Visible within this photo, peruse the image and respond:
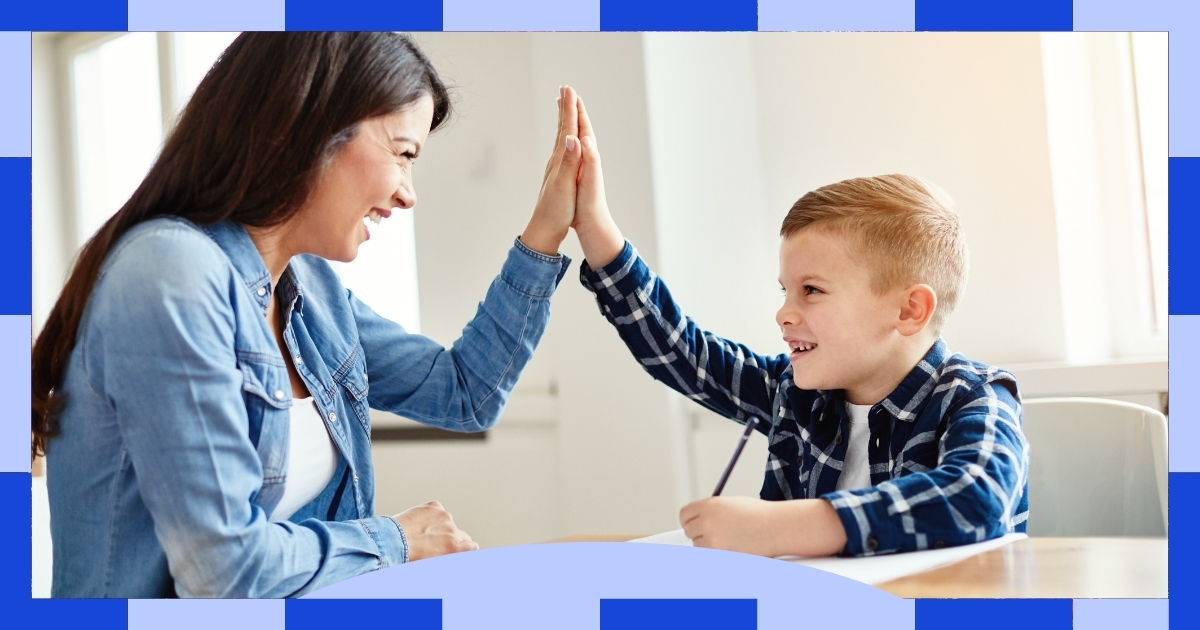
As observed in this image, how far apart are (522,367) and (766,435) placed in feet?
0.97

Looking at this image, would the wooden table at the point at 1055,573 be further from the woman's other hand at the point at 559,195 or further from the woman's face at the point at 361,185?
the woman's face at the point at 361,185

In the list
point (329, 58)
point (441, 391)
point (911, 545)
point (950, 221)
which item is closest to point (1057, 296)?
point (950, 221)

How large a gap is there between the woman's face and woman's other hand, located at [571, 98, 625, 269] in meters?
0.18

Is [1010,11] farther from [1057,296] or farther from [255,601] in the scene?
[255,601]

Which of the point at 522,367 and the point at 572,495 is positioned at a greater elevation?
the point at 522,367

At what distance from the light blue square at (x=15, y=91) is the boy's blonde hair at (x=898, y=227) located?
0.91 meters

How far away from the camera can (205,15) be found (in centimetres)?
131

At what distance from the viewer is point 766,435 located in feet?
4.31

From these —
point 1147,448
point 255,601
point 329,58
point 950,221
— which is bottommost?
point 255,601

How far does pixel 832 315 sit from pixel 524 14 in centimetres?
53

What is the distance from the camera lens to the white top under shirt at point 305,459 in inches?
46.3

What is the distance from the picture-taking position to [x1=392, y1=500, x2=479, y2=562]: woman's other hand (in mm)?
1262

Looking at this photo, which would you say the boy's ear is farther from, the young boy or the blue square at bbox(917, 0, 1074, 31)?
the blue square at bbox(917, 0, 1074, 31)

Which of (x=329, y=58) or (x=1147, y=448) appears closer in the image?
(x=329, y=58)
